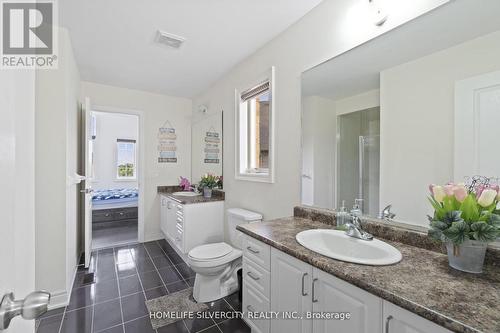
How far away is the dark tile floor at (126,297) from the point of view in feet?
5.66

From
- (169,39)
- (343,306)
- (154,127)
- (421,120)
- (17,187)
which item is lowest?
(343,306)

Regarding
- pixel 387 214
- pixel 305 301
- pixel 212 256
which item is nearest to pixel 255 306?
pixel 305 301

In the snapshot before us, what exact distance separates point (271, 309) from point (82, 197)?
2.97 meters

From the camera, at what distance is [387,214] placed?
134 cm

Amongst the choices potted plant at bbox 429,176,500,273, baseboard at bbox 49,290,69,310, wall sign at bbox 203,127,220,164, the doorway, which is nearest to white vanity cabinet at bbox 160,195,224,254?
wall sign at bbox 203,127,220,164

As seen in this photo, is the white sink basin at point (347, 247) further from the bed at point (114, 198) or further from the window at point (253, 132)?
the bed at point (114, 198)

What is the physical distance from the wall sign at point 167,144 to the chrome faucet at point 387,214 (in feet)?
11.0

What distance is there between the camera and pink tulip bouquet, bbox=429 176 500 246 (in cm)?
85

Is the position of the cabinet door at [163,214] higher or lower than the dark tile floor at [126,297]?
higher

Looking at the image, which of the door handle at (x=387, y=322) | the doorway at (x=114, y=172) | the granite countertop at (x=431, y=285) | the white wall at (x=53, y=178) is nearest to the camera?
the granite countertop at (x=431, y=285)

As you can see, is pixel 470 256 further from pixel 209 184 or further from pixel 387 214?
pixel 209 184

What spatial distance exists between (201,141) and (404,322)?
132 inches

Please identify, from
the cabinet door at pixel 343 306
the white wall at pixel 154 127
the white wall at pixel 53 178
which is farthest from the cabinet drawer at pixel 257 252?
the white wall at pixel 154 127

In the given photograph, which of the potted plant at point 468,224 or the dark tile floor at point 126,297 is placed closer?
the potted plant at point 468,224
